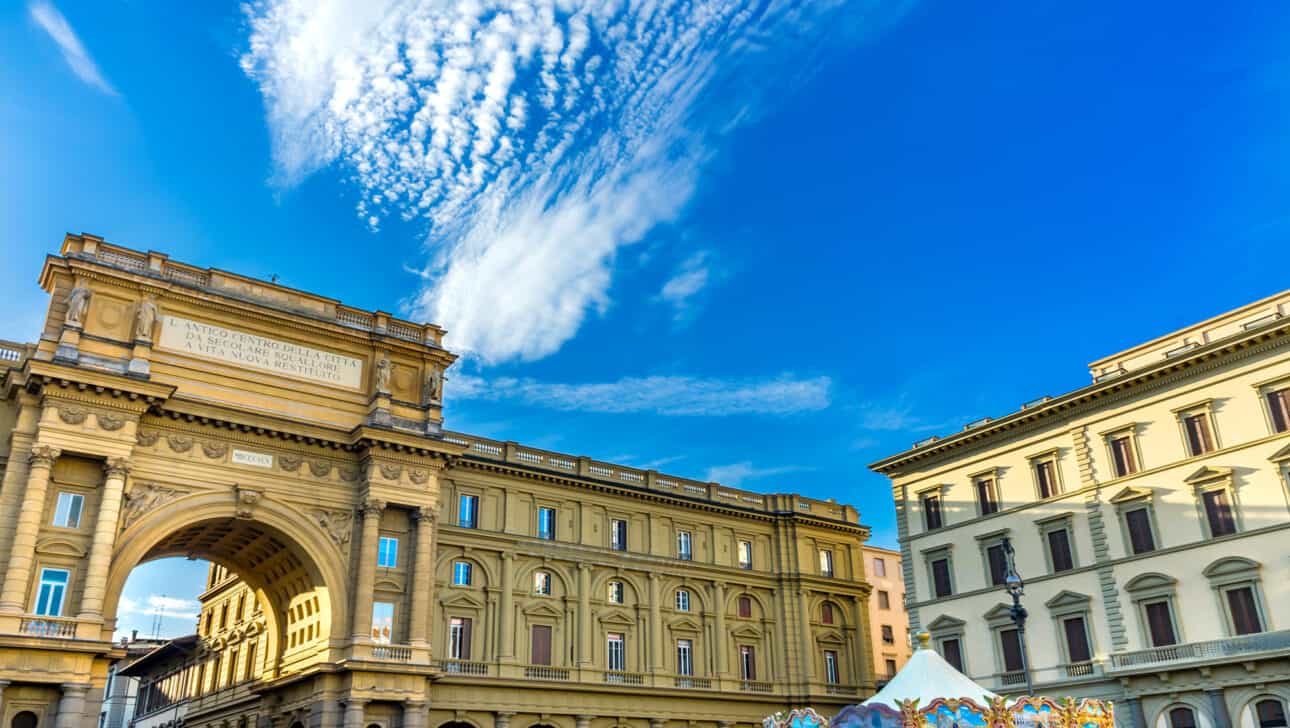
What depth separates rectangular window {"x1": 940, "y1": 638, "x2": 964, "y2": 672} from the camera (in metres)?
44.5

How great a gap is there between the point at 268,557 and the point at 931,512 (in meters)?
30.3

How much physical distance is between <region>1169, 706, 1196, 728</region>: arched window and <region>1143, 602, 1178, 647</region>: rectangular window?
2.32 meters

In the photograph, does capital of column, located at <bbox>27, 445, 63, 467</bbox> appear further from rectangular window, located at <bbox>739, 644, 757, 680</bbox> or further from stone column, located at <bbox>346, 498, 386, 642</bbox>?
rectangular window, located at <bbox>739, 644, 757, 680</bbox>

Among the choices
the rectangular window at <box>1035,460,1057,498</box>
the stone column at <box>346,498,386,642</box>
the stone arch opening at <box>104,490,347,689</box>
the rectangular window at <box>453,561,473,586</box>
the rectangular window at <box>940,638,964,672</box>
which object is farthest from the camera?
the rectangular window at <box>453,561,473,586</box>

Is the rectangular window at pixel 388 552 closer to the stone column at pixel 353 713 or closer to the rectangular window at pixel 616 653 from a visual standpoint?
the stone column at pixel 353 713

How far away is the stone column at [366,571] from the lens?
38438 mm

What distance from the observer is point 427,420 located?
43.1 m

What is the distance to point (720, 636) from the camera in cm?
5181

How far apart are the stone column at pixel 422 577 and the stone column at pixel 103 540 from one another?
11131mm

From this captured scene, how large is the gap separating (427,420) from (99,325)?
13.0 m

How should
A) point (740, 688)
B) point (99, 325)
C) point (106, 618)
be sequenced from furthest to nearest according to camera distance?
point (740, 688) → point (99, 325) → point (106, 618)

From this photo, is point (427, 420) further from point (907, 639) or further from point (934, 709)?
point (907, 639)

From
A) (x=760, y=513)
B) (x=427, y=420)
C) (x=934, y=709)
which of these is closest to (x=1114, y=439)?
(x=760, y=513)

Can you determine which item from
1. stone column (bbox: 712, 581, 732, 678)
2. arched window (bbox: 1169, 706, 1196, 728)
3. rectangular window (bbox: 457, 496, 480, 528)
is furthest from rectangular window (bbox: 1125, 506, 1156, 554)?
rectangular window (bbox: 457, 496, 480, 528)
